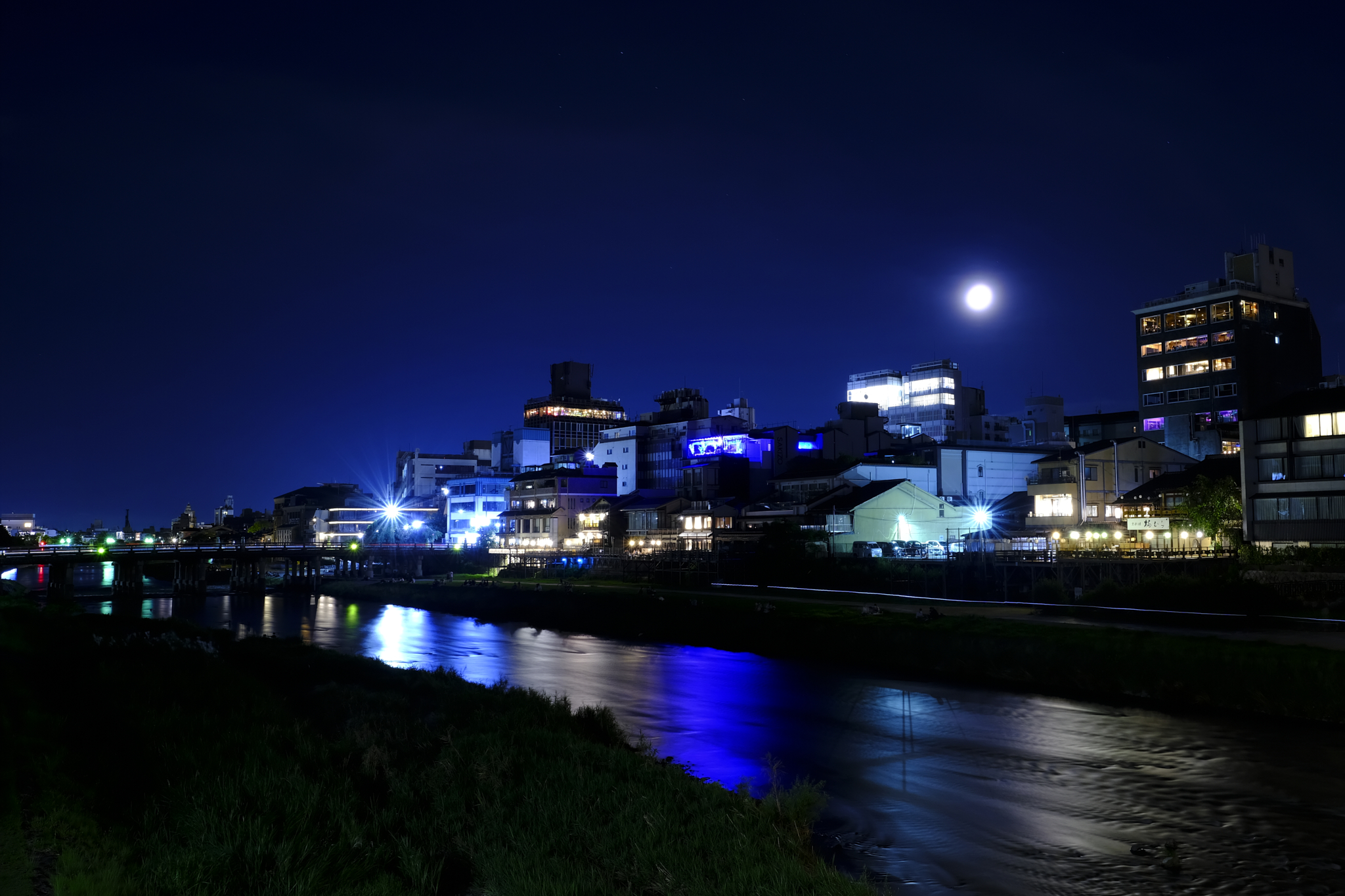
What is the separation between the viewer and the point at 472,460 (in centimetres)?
14925

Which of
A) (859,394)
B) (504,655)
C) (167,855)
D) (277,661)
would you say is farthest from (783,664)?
(859,394)

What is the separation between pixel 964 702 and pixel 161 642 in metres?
26.0

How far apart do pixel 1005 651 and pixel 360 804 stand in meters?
23.8

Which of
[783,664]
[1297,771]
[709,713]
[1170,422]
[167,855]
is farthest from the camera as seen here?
[1170,422]

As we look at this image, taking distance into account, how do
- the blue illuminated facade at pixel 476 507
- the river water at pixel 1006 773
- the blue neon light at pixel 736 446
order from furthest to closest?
the blue illuminated facade at pixel 476 507 → the blue neon light at pixel 736 446 → the river water at pixel 1006 773

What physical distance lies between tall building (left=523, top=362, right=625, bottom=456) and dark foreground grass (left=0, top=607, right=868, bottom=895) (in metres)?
141

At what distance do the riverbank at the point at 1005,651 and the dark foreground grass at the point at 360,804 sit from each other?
1448 cm

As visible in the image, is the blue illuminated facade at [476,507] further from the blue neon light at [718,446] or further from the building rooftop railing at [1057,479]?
the building rooftop railing at [1057,479]

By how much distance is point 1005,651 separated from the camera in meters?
31.6

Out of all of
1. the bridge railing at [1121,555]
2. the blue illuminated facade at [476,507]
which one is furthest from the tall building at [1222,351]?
the blue illuminated facade at [476,507]

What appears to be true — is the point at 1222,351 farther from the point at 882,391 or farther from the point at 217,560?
the point at 217,560

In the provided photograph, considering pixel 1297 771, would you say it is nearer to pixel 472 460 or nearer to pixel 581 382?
pixel 472 460

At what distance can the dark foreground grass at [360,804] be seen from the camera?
437 inches

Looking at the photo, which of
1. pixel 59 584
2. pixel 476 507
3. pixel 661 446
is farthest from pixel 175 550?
pixel 661 446
